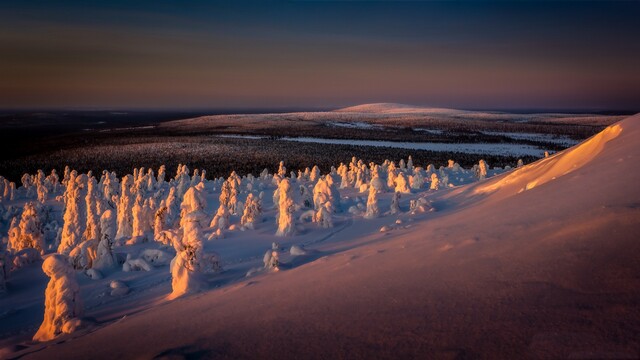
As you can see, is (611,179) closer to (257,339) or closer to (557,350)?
(557,350)

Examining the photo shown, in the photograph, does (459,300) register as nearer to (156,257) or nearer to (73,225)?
(156,257)

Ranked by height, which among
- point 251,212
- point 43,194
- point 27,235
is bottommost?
point 43,194

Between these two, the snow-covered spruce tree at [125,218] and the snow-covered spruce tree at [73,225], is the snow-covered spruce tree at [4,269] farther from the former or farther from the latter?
the snow-covered spruce tree at [125,218]

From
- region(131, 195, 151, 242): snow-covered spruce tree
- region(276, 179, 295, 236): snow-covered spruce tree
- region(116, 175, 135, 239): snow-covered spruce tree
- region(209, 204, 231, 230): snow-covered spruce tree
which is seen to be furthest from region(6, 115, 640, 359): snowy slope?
region(116, 175, 135, 239): snow-covered spruce tree

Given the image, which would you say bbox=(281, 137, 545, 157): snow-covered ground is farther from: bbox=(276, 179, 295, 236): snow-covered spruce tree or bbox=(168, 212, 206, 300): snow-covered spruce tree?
bbox=(168, 212, 206, 300): snow-covered spruce tree

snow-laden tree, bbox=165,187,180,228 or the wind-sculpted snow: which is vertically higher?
the wind-sculpted snow

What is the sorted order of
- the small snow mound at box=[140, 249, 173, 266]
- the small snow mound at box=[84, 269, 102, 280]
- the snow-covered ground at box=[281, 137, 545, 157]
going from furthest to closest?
the snow-covered ground at box=[281, 137, 545, 157] → the small snow mound at box=[140, 249, 173, 266] → the small snow mound at box=[84, 269, 102, 280]

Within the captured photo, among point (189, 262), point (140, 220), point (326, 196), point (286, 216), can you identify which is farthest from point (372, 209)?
point (140, 220)
